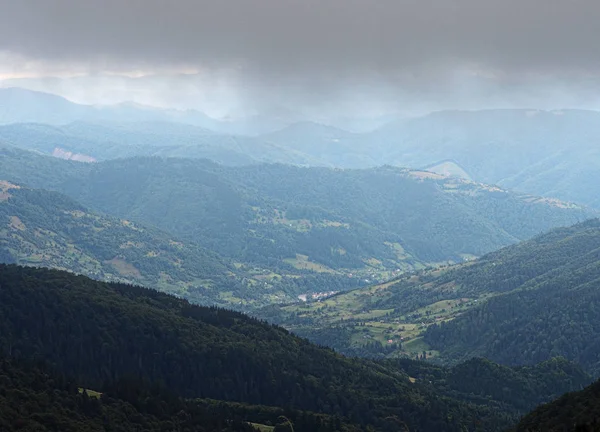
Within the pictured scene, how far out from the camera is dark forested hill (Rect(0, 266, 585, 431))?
517 ft

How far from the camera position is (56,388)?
117875 mm

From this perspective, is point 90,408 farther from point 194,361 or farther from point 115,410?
point 194,361

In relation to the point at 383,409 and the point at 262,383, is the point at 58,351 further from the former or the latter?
the point at 383,409

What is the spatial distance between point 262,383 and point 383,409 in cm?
2671

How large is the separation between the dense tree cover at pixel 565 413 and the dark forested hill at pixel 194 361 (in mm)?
42413

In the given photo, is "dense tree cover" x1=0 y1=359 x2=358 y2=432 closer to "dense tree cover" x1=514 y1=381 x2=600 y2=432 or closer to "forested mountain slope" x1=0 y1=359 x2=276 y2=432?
"forested mountain slope" x1=0 y1=359 x2=276 y2=432

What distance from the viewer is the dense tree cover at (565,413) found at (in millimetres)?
98625

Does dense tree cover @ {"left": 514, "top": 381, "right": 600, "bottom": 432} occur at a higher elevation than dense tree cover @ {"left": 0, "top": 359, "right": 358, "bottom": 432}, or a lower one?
higher

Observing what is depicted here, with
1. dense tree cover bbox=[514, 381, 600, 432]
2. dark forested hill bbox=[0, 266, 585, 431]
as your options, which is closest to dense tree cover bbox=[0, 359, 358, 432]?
dark forested hill bbox=[0, 266, 585, 431]

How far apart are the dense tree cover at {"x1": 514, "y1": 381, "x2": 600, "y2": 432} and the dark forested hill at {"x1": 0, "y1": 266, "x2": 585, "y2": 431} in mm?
42413

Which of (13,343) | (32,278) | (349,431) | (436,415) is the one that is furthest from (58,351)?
(436,415)

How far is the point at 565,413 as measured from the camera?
108375 millimetres

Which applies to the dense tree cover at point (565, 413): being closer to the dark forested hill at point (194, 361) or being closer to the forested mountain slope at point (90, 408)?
the dark forested hill at point (194, 361)

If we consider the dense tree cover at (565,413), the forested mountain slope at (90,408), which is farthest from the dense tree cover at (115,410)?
the dense tree cover at (565,413)
